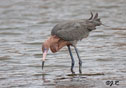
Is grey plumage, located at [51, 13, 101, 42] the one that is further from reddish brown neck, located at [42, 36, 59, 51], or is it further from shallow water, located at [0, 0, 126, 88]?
shallow water, located at [0, 0, 126, 88]

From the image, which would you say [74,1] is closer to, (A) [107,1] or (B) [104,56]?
(A) [107,1]

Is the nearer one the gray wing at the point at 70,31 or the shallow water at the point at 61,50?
the shallow water at the point at 61,50

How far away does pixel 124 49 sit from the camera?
12.3m

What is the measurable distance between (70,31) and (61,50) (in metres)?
2.52

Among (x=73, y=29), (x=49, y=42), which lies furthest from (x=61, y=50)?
(x=49, y=42)

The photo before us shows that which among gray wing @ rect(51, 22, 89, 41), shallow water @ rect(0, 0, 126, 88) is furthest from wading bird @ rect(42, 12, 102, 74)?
shallow water @ rect(0, 0, 126, 88)

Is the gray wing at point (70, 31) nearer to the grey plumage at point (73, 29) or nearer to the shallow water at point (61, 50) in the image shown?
the grey plumage at point (73, 29)

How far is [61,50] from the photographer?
12852mm

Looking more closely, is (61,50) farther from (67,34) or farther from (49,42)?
(49,42)

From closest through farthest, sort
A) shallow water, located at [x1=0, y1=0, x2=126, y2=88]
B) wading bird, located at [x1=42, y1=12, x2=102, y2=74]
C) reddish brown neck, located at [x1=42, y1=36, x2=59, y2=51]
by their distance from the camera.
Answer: shallow water, located at [x1=0, y1=0, x2=126, y2=88] → reddish brown neck, located at [x1=42, y1=36, x2=59, y2=51] → wading bird, located at [x1=42, y1=12, x2=102, y2=74]

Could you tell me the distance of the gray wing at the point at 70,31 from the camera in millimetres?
10234

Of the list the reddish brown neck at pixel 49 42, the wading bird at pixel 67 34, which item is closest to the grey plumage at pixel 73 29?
the wading bird at pixel 67 34

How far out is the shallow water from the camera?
9.40 metres

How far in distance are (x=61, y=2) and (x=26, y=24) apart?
4678mm
